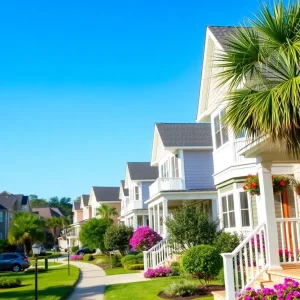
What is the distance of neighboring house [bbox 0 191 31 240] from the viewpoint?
63.0 m

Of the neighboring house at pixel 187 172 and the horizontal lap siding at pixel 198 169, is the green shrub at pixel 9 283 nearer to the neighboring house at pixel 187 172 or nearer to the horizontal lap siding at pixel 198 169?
the neighboring house at pixel 187 172

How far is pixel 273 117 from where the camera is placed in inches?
283

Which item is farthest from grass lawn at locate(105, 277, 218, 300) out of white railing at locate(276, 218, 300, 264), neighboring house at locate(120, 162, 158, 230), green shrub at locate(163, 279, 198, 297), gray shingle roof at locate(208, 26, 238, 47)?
neighboring house at locate(120, 162, 158, 230)

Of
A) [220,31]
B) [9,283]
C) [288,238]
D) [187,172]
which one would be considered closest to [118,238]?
[187,172]

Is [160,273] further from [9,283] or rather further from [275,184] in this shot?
[275,184]

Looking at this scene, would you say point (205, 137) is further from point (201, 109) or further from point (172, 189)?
point (201, 109)

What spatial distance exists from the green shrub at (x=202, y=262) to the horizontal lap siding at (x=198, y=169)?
12769 millimetres

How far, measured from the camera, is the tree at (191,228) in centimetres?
1744

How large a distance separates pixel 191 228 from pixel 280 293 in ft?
31.7

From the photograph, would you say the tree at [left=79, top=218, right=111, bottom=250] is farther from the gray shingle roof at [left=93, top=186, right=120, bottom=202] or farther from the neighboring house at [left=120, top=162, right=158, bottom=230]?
the gray shingle roof at [left=93, top=186, right=120, bottom=202]

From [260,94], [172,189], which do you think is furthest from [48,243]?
[260,94]

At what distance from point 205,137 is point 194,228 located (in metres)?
11.8

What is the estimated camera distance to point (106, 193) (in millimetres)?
64250

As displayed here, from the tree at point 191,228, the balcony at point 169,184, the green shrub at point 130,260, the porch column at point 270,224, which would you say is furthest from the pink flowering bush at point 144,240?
the porch column at point 270,224
